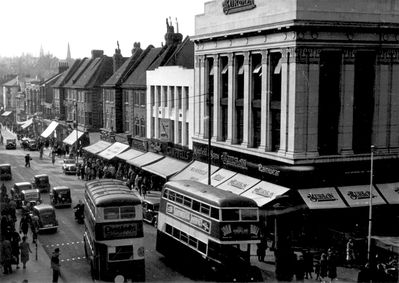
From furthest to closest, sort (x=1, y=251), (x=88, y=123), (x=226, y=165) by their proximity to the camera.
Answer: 1. (x=88, y=123)
2. (x=226, y=165)
3. (x=1, y=251)

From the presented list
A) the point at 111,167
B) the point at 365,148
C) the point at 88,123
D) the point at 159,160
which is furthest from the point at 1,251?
the point at 88,123

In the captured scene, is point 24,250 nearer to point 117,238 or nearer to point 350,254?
point 117,238

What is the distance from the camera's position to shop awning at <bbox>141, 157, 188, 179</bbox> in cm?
4337

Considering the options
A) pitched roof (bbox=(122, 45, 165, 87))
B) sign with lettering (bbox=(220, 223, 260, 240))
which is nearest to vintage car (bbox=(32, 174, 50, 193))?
pitched roof (bbox=(122, 45, 165, 87))

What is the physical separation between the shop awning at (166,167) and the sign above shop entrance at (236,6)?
40.3 ft

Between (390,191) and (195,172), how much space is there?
14.1 meters

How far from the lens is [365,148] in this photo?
33062mm

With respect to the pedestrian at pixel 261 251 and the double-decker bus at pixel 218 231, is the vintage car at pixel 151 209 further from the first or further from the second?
the pedestrian at pixel 261 251

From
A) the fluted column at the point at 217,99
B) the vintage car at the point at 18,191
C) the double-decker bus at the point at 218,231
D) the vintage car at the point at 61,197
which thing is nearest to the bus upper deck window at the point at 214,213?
the double-decker bus at the point at 218,231

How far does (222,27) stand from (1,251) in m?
21.6

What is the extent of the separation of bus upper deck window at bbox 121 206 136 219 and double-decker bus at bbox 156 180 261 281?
9.08ft

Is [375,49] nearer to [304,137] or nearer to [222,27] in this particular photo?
[304,137]

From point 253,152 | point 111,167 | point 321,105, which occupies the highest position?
point 321,105

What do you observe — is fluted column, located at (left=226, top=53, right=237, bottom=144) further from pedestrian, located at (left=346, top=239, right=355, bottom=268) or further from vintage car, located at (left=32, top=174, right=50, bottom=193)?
vintage car, located at (left=32, top=174, right=50, bottom=193)
